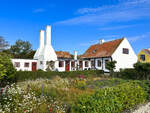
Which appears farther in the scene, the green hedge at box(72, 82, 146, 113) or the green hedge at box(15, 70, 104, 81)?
the green hedge at box(15, 70, 104, 81)

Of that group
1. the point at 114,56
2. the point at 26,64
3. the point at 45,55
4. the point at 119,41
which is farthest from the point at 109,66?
the point at 26,64

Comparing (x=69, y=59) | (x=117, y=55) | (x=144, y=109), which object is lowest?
(x=144, y=109)

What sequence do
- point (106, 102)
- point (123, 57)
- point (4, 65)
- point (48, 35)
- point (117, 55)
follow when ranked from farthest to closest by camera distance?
point (123, 57) → point (48, 35) → point (117, 55) → point (4, 65) → point (106, 102)

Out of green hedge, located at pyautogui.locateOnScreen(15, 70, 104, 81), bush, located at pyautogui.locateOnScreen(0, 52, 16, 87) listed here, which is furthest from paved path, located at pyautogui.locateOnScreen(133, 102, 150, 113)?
green hedge, located at pyautogui.locateOnScreen(15, 70, 104, 81)

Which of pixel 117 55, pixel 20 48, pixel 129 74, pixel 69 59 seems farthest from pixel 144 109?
pixel 20 48

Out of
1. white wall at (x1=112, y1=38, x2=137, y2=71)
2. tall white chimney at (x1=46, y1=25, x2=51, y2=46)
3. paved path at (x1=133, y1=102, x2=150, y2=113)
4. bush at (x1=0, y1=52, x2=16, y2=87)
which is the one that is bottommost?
paved path at (x1=133, y1=102, x2=150, y2=113)

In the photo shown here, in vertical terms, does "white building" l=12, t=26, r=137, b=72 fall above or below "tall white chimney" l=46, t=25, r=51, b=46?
below

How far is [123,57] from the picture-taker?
23.0 meters

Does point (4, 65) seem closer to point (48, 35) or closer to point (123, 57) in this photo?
point (48, 35)

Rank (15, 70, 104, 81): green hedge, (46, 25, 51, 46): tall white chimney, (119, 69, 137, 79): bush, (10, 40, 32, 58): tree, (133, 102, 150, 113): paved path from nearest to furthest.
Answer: (133, 102, 150, 113): paved path, (15, 70, 104, 81): green hedge, (119, 69, 137, 79): bush, (46, 25, 51, 46): tall white chimney, (10, 40, 32, 58): tree

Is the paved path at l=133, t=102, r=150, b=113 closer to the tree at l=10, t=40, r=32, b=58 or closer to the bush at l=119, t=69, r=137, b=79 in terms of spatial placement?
the bush at l=119, t=69, r=137, b=79

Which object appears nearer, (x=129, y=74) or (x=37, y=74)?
(x=37, y=74)

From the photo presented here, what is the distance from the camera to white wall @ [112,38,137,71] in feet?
72.4

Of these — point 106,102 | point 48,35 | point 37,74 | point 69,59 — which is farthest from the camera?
point 69,59
